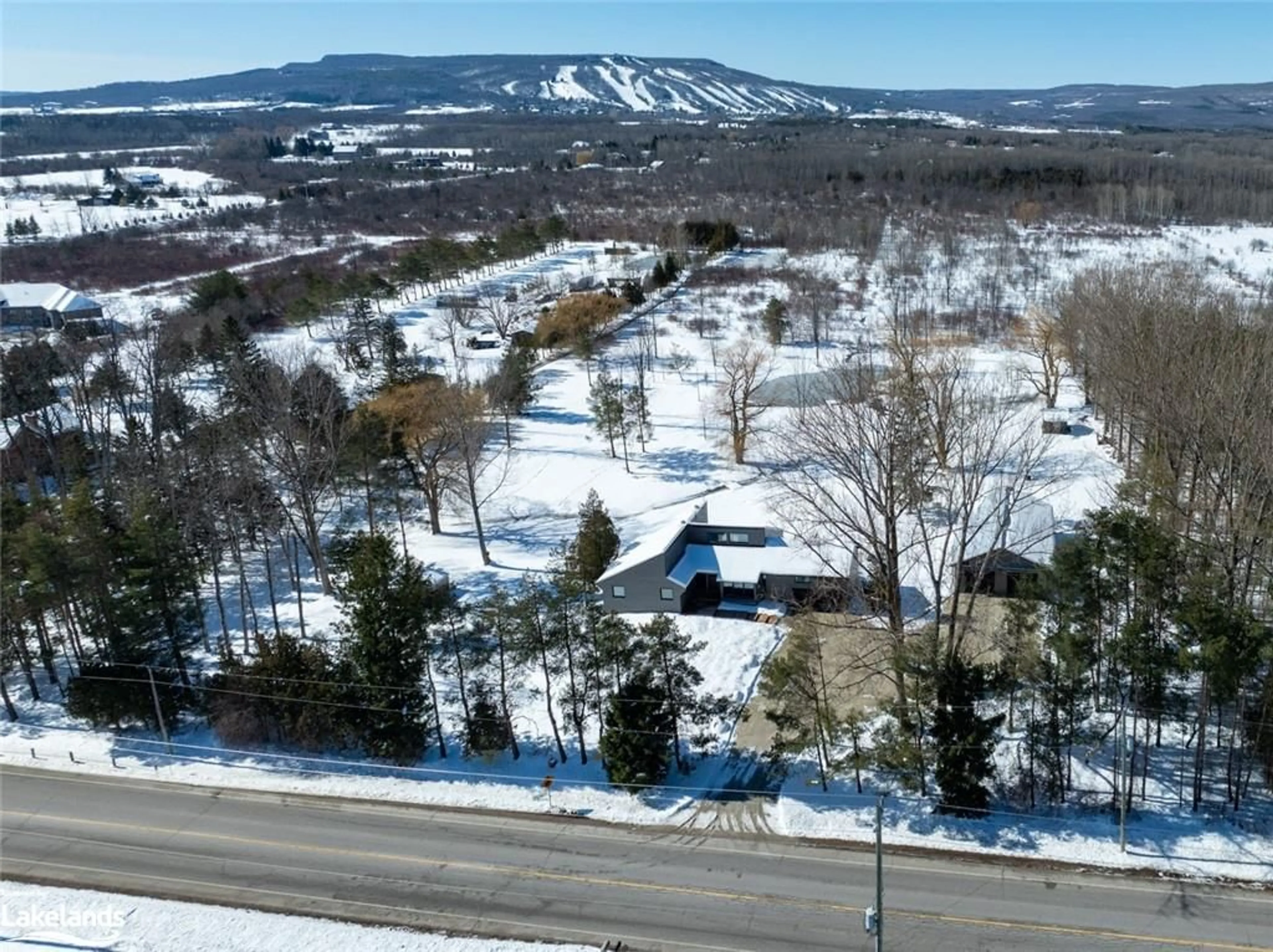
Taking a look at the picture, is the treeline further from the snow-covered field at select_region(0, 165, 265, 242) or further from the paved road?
the snow-covered field at select_region(0, 165, 265, 242)

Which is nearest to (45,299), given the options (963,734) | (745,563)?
(745,563)

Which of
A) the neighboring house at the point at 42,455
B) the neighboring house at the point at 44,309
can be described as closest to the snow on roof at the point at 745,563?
the neighboring house at the point at 42,455

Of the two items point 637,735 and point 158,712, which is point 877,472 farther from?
point 158,712

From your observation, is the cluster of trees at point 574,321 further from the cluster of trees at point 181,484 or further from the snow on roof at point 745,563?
the snow on roof at point 745,563

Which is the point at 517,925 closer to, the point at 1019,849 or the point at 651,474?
the point at 1019,849

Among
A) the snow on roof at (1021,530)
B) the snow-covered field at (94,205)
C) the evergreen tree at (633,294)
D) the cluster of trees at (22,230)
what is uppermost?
the snow-covered field at (94,205)

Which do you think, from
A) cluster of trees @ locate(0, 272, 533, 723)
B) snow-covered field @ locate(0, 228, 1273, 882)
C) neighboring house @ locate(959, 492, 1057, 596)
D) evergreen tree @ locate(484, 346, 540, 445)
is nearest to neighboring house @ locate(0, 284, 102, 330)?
snow-covered field @ locate(0, 228, 1273, 882)

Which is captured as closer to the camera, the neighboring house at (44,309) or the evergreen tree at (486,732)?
the evergreen tree at (486,732)

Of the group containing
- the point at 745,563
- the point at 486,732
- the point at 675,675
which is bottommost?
the point at 486,732
